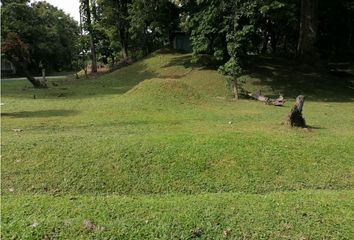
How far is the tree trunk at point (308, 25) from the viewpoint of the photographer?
18.3 meters

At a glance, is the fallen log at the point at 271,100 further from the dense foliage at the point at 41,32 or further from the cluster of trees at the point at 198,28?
the dense foliage at the point at 41,32

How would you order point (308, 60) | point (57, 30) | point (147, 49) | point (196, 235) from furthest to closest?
point (57, 30)
point (147, 49)
point (308, 60)
point (196, 235)

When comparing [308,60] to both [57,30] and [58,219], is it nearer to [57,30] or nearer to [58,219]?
[58,219]

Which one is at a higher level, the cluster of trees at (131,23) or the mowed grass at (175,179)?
the cluster of trees at (131,23)

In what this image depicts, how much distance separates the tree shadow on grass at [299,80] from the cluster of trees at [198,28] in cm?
81

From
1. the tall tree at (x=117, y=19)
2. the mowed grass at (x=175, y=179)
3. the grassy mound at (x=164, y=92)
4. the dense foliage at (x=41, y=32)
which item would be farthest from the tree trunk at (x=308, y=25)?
the dense foliage at (x=41, y=32)

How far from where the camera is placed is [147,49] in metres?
27.6

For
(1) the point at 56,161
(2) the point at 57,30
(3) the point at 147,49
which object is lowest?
(1) the point at 56,161

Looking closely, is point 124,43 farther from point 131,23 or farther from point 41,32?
point 41,32

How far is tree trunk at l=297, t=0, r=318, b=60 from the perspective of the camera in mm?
18281

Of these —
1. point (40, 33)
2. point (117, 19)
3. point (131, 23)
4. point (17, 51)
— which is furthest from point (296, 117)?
point (40, 33)

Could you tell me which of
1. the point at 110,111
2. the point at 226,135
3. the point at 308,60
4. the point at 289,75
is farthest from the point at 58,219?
the point at 308,60

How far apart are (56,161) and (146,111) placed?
196 inches

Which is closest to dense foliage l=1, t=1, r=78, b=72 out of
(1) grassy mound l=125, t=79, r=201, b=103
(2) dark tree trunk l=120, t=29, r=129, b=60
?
(2) dark tree trunk l=120, t=29, r=129, b=60
